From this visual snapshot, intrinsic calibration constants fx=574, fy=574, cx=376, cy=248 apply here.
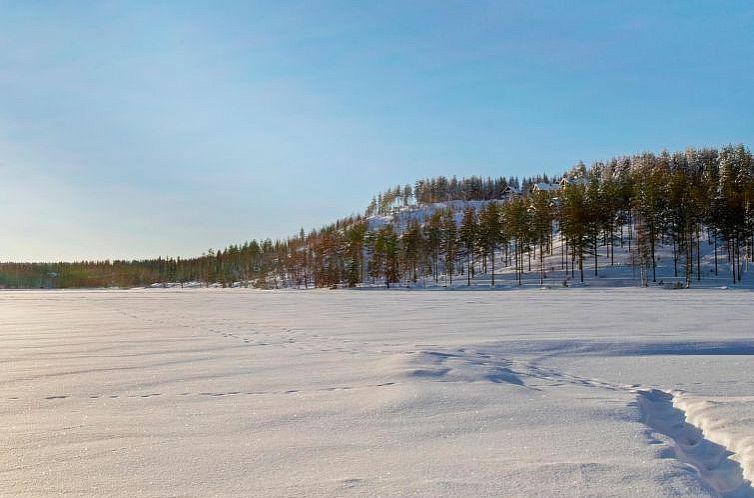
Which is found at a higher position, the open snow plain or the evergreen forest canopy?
the evergreen forest canopy

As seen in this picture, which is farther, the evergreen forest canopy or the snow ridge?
the evergreen forest canopy

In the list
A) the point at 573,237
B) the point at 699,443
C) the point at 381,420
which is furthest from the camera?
the point at 573,237

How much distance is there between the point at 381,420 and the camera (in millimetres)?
5559

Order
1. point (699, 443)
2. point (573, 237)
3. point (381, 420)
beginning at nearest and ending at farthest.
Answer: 1. point (699, 443)
2. point (381, 420)
3. point (573, 237)

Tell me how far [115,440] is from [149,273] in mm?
185250

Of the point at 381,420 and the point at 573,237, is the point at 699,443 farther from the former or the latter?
the point at 573,237

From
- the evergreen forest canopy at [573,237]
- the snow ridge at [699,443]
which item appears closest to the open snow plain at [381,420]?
the snow ridge at [699,443]

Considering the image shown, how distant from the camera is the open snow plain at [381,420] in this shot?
391 cm

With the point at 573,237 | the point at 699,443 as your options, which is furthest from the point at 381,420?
the point at 573,237

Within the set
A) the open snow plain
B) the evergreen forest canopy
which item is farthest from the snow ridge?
the evergreen forest canopy

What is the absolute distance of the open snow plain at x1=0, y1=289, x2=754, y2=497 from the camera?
391 centimetres

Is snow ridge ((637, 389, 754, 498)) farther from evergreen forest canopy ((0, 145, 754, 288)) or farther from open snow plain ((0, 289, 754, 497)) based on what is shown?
evergreen forest canopy ((0, 145, 754, 288))

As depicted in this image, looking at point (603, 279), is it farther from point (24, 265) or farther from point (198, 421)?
point (24, 265)

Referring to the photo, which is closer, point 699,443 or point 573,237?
point 699,443
